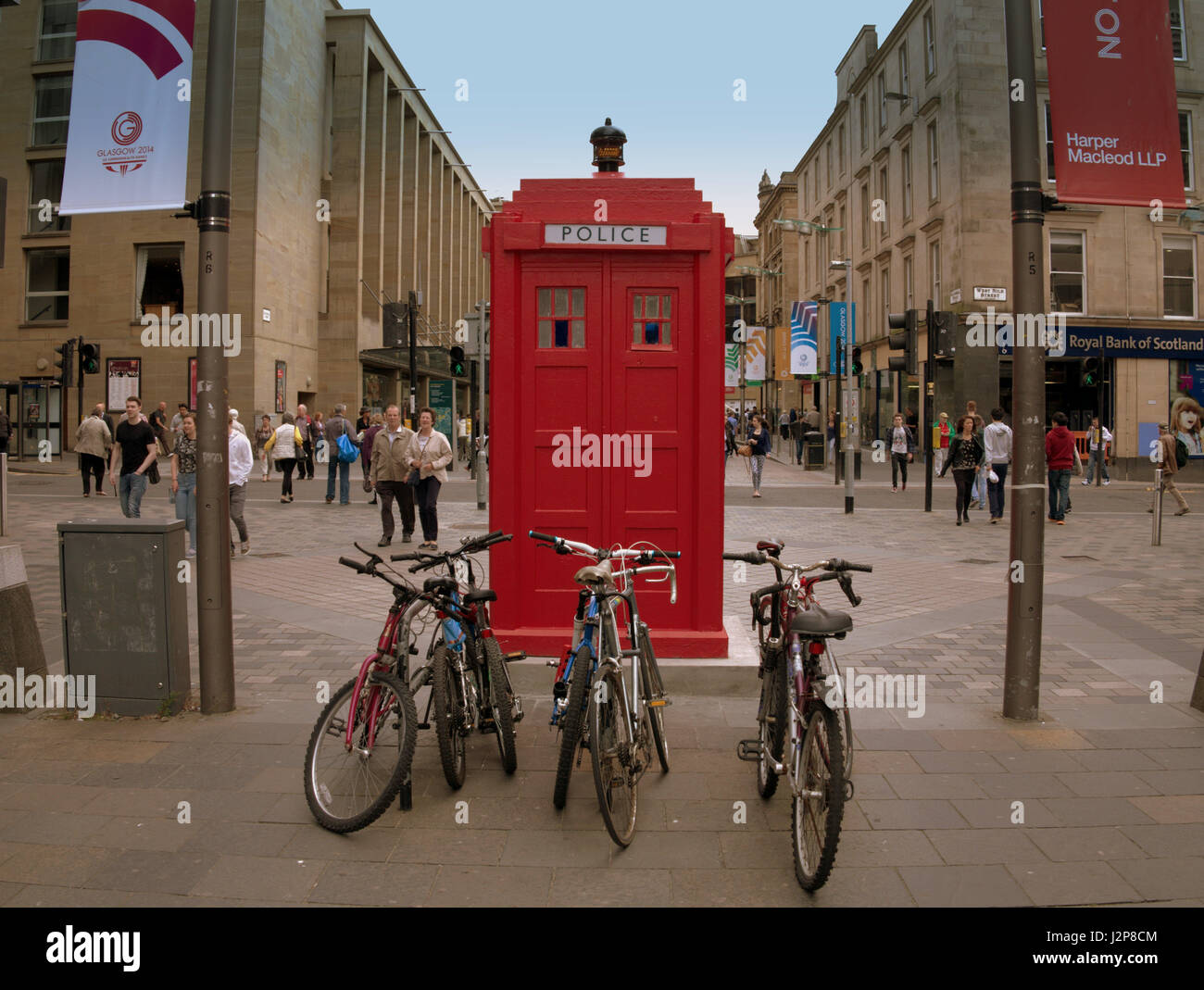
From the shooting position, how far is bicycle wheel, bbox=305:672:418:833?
432cm

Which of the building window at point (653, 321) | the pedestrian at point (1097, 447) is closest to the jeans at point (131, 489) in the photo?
the building window at point (653, 321)

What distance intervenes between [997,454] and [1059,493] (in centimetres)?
113

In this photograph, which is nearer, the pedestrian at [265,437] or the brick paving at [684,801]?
the brick paving at [684,801]

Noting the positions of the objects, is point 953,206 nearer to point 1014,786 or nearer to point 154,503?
point 154,503

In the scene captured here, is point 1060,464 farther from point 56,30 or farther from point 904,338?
point 56,30

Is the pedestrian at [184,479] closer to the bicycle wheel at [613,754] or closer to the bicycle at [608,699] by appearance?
the bicycle at [608,699]

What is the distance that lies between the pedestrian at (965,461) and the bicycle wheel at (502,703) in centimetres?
1283

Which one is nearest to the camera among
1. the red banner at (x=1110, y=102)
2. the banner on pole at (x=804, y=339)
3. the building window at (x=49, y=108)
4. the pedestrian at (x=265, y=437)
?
the red banner at (x=1110, y=102)

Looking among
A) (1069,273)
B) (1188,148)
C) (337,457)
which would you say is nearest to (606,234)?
(337,457)

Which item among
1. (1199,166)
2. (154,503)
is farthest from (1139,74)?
(1199,166)

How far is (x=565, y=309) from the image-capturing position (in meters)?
6.34

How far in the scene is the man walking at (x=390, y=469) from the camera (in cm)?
1332

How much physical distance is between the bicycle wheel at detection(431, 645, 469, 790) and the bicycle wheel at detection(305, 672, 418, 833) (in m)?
0.29

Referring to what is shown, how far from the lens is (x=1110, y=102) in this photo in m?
5.91
